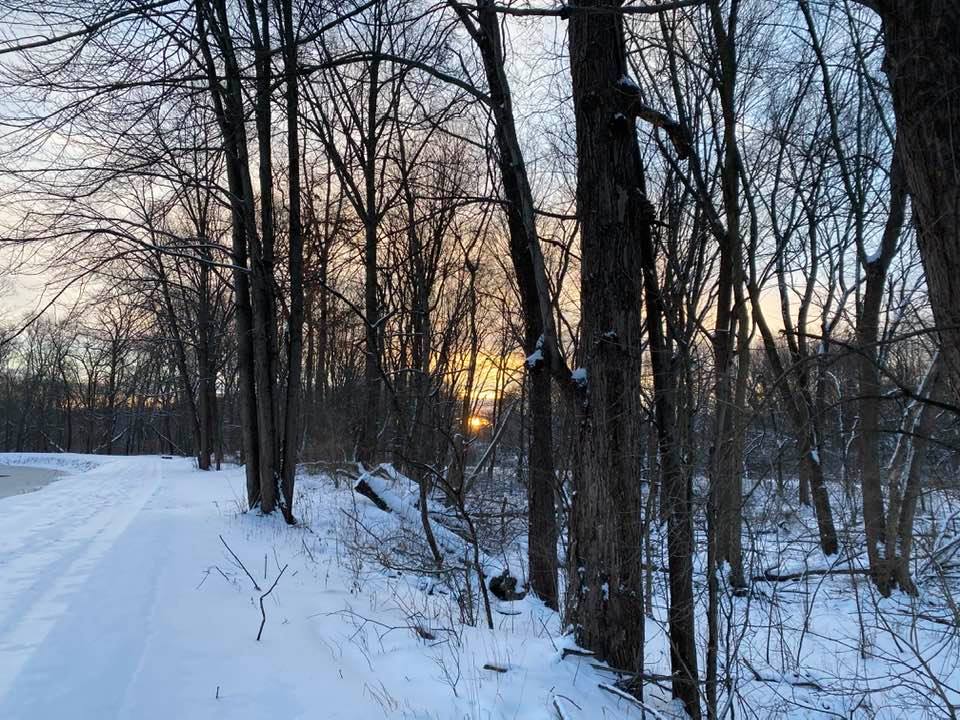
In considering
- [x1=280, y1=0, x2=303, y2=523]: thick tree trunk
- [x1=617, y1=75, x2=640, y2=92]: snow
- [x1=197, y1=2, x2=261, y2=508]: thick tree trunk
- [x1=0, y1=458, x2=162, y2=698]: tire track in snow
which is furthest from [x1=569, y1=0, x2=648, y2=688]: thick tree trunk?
[x1=197, y1=2, x2=261, y2=508]: thick tree trunk

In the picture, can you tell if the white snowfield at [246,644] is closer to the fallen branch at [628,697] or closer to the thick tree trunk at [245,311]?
the fallen branch at [628,697]

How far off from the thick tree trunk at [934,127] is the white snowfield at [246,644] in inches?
114

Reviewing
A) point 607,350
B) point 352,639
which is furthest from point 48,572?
point 607,350

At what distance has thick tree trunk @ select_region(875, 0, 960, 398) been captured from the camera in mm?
2975

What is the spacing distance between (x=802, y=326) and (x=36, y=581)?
585 inches

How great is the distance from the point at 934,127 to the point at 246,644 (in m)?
5.44

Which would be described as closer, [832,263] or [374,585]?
[374,585]

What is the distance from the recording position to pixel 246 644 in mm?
4586

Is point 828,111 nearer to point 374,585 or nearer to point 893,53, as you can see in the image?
point 893,53

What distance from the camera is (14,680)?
3.78 metres

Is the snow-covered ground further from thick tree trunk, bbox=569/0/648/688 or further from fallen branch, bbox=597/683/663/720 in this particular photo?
thick tree trunk, bbox=569/0/648/688

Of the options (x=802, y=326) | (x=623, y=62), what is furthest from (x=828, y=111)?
(x=623, y=62)

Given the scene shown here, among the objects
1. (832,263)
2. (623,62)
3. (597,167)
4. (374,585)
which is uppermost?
(832,263)

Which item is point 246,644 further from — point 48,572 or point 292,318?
point 292,318
